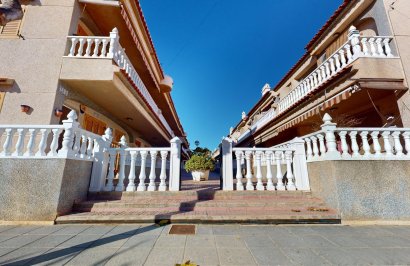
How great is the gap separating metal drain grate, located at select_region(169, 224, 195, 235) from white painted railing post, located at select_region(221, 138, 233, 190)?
208cm

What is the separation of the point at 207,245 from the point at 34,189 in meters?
4.34

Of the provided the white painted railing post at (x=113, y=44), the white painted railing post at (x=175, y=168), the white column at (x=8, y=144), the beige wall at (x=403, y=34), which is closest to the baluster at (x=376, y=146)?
the beige wall at (x=403, y=34)

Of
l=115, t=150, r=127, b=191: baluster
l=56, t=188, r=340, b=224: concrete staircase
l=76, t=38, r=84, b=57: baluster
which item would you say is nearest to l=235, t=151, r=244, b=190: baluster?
l=56, t=188, r=340, b=224: concrete staircase

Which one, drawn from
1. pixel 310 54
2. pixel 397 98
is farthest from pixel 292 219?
pixel 310 54

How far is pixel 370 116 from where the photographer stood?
7309 mm

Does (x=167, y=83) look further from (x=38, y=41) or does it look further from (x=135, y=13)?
(x=38, y=41)

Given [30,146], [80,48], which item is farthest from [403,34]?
[30,146]

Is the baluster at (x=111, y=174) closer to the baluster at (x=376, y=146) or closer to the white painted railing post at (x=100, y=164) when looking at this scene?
the white painted railing post at (x=100, y=164)

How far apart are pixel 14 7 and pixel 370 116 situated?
35.9ft

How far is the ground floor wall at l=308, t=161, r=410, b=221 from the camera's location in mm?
4387

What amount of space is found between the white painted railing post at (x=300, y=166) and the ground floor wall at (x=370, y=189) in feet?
2.97

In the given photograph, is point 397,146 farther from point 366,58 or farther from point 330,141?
point 366,58

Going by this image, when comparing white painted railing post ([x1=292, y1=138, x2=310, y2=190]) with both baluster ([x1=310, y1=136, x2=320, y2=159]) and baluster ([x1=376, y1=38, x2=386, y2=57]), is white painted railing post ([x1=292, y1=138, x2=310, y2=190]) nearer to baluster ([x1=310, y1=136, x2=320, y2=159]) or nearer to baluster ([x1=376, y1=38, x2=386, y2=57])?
baluster ([x1=310, y1=136, x2=320, y2=159])

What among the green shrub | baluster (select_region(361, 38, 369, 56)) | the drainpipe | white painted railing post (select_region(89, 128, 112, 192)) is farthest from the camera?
the green shrub
